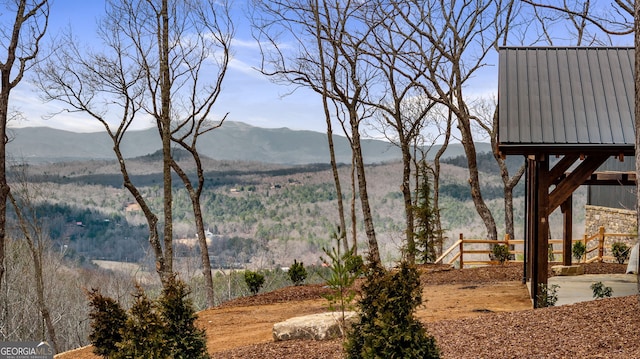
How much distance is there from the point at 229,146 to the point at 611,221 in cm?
3631

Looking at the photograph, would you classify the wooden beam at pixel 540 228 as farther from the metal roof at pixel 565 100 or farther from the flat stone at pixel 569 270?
the flat stone at pixel 569 270

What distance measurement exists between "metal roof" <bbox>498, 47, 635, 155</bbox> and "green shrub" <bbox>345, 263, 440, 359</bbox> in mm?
5281

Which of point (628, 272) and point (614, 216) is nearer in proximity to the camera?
point (628, 272)

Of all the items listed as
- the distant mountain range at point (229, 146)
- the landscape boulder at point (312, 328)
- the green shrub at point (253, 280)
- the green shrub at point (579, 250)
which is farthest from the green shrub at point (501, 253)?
the distant mountain range at point (229, 146)

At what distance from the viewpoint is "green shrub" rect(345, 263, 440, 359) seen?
19.5 feet

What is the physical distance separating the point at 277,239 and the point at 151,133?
15.2 meters

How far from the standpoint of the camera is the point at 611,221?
24.0 m

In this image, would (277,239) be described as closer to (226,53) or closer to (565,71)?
(226,53)

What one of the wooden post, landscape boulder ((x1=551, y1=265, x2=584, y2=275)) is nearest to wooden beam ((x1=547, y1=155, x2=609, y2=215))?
the wooden post

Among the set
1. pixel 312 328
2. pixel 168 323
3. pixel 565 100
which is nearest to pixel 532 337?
pixel 312 328

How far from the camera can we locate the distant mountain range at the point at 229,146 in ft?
144

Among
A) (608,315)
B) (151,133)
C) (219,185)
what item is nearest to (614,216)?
(608,315)

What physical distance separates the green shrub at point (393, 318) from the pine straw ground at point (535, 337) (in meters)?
1.51

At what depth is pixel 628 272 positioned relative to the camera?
48.8ft
